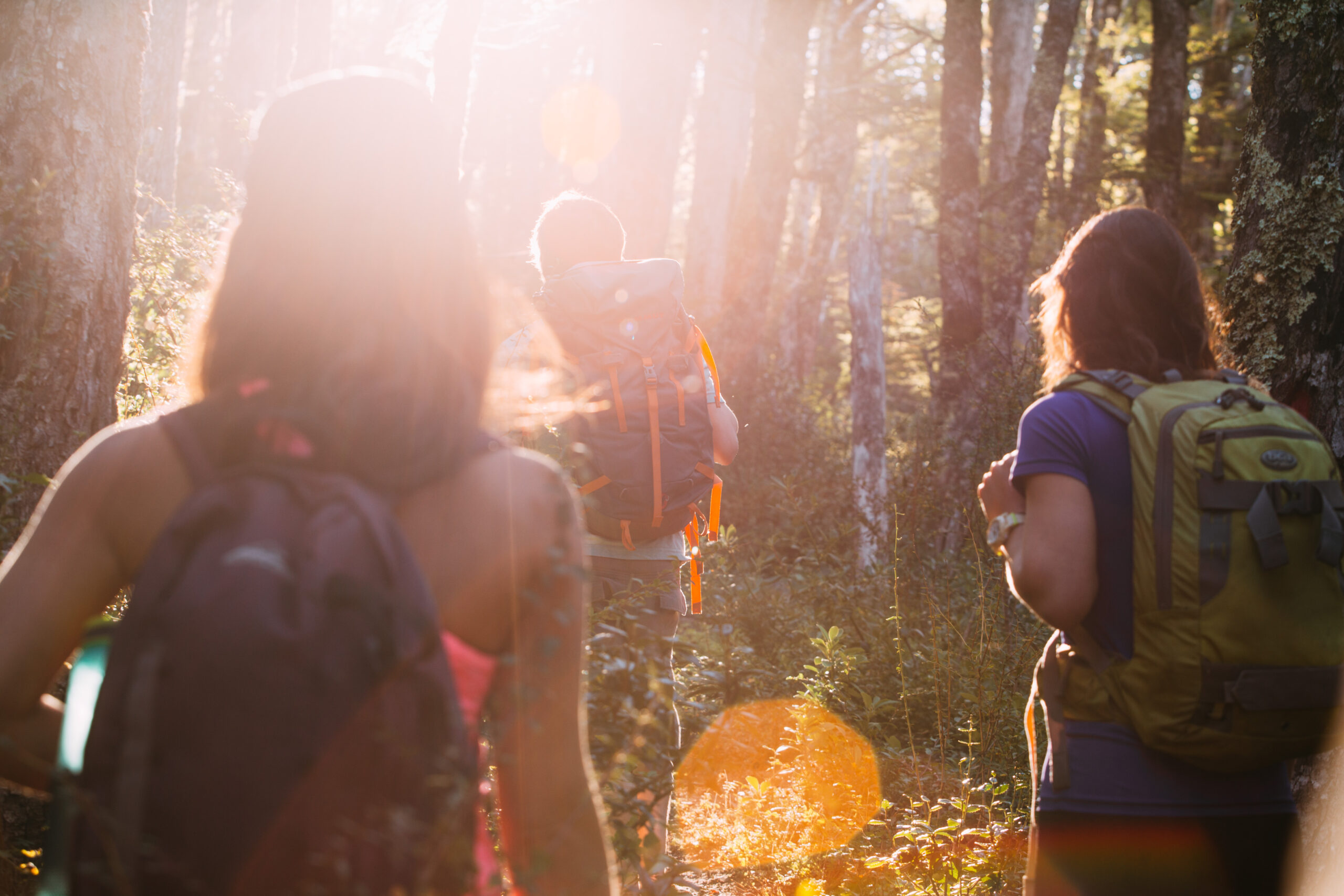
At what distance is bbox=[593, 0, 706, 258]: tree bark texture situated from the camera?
13062 mm

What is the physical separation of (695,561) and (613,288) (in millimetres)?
1214

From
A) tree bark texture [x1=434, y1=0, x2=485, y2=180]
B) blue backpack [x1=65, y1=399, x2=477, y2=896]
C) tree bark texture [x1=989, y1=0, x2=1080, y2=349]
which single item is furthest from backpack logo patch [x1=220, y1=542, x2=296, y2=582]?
tree bark texture [x1=989, y1=0, x2=1080, y2=349]

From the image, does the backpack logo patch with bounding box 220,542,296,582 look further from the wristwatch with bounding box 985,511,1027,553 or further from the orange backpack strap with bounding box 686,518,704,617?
the orange backpack strap with bounding box 686,518,704,617

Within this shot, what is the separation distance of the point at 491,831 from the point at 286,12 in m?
21.7

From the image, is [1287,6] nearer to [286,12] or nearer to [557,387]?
[557,387]

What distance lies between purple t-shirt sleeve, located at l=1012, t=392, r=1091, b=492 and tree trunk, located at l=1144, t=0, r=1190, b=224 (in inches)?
483

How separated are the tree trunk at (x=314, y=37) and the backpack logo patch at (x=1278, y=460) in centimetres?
1564

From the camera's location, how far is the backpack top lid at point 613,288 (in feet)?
12.8

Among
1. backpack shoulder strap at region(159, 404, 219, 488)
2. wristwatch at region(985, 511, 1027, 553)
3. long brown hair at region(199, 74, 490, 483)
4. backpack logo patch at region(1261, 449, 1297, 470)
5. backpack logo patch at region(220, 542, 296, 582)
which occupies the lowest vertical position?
wristwatch at region(985, 511, 1027, 553)

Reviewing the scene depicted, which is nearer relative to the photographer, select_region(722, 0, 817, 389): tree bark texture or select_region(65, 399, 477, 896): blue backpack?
select_region(65, 399, 477, 896): blue backpack

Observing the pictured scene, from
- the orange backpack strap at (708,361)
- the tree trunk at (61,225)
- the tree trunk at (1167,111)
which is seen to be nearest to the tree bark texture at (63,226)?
the tree trunk at (61,225)

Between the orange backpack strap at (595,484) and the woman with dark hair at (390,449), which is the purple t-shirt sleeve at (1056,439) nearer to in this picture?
the woman with dark hair at (390,449)

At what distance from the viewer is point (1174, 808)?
210 cm

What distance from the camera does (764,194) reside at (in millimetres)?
13406
